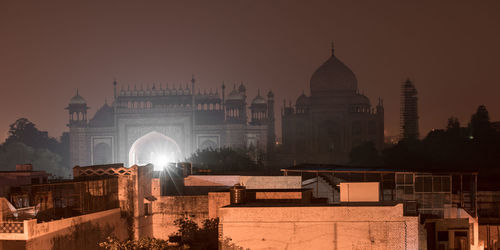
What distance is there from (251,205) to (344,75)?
107ft

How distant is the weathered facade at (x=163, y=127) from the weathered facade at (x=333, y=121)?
143 inches

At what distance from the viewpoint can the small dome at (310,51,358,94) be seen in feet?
137

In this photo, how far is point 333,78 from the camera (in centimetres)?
4194

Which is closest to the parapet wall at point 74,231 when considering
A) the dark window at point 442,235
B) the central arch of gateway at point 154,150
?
the dark window at point 442,235

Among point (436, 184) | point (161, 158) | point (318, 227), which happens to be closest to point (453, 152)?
point (161, 158)

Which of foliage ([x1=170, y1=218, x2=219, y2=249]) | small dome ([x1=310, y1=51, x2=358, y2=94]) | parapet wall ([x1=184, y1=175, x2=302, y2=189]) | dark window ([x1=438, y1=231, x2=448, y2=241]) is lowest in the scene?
dark window ([x1=438, y1=231, x2=448, y2=241])

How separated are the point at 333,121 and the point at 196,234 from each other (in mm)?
29884

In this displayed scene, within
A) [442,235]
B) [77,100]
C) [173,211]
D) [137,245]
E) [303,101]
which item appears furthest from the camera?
[303,101]

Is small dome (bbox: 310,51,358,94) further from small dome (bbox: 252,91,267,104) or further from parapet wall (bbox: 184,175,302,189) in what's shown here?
parapet wall (bbox: 184,175,302,189)

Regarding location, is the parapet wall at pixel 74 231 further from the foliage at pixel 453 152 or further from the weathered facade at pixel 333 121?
the weathered facade at pixel 333 121

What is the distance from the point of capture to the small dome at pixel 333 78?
1645 inches

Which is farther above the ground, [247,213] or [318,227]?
[247,213]

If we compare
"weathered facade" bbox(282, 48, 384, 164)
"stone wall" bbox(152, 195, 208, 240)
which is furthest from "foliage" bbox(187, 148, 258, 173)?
"stone wall" bbox(152, 195, 208, 240)

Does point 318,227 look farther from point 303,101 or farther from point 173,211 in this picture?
point 303,101
